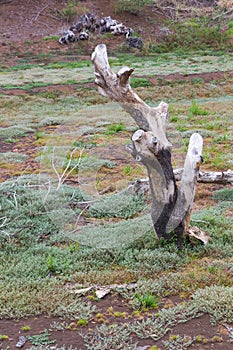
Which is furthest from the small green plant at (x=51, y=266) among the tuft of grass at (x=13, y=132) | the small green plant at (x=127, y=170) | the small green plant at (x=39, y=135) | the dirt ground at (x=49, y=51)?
the tuft of grass at (x=13, y=132)

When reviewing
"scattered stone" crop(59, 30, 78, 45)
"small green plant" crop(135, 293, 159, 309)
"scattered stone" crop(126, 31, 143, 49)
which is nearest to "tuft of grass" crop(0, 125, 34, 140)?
"small green plant" crop(135, 293, 159, 309)

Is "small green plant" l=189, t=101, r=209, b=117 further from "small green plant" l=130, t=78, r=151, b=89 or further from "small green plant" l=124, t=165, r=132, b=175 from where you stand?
"small green plant" l=124, t=165, r=132, b=175

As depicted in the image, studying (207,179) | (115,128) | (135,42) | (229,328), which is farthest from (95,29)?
(229,328)

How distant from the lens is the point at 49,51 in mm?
23938

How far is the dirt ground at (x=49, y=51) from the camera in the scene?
373 centimetres

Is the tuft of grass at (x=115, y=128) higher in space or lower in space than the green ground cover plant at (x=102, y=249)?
higher

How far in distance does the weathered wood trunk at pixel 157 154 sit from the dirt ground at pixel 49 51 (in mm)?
1112

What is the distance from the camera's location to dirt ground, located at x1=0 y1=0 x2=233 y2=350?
373 cm

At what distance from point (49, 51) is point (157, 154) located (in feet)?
66.6

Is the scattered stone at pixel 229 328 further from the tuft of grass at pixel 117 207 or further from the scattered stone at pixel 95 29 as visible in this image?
the scattered stone at pixel 95 29

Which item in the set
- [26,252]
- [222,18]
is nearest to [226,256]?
[26,252]

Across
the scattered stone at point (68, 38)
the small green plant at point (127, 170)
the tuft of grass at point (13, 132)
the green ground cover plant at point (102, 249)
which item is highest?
the green ground cover plant at point (102, 249)

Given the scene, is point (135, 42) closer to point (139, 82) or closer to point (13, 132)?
point (139, 82)

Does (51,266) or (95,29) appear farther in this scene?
(95,29)
